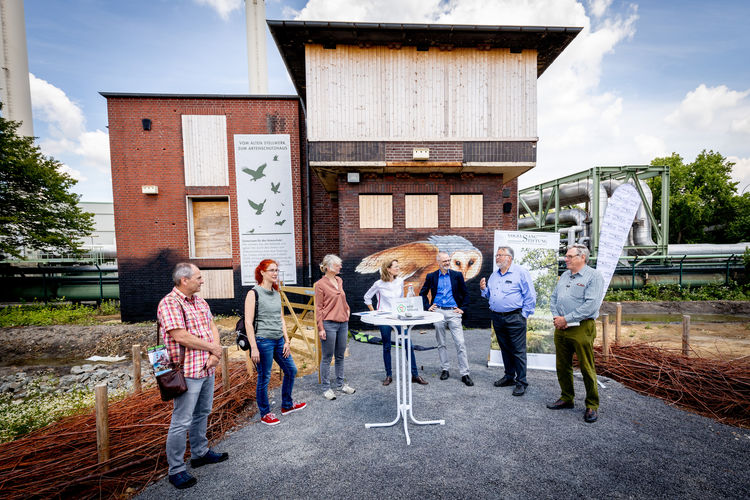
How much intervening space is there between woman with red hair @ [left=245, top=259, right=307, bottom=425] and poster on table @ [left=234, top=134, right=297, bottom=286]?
277 inches

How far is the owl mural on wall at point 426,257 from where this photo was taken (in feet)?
28.4

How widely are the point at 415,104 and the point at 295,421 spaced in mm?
7789

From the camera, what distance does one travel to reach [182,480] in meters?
2.63

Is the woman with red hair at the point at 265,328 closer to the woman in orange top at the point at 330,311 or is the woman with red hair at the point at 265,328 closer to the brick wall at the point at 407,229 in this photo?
the woman in orange top at the point at 330,311

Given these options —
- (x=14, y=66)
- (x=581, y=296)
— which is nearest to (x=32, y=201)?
(x=14, y=66)

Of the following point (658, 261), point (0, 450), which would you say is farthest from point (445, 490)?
point (658, 261)

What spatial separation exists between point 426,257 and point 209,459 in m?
6.78

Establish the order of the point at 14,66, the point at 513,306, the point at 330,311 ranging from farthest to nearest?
the point at 14,66 → the point at 513,306 → the point at 330,311

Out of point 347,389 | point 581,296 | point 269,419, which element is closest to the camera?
point 581,296

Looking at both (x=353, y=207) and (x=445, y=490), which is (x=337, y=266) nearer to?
(x=445, y=490)

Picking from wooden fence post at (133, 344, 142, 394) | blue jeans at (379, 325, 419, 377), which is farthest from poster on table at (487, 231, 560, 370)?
wooden fence post at (133, 344, 142, 394)

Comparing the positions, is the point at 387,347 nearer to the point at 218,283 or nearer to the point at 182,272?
the point at 182,272

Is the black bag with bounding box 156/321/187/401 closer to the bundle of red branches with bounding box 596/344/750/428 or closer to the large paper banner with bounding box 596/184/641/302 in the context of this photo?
the large paper banner with bounding box 596/184/641/302

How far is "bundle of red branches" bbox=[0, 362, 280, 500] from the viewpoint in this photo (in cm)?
257
